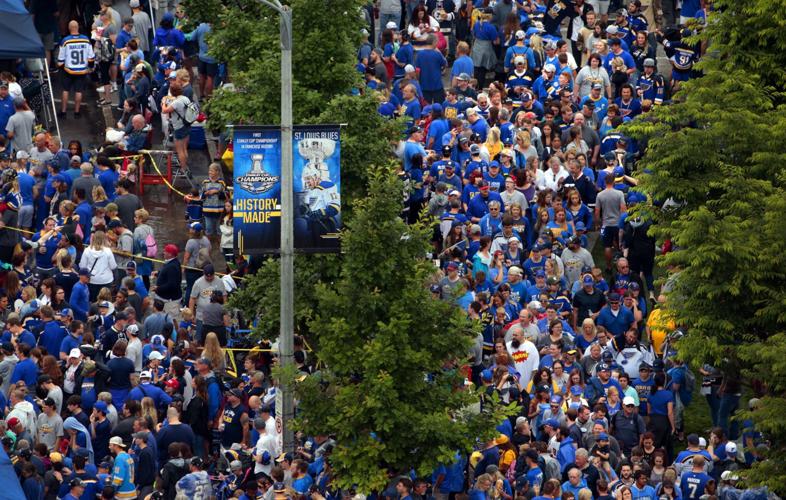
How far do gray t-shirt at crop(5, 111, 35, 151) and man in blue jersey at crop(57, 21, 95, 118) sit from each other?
2.41m

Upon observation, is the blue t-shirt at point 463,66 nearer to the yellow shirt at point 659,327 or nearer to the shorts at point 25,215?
the shorts at point 25,215

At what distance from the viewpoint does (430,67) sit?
3359cm

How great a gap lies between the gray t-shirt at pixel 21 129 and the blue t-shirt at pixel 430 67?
7189 mm

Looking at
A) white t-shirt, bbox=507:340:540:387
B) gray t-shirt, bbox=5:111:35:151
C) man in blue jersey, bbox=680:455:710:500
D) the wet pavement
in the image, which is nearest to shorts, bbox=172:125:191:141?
the wet pavement

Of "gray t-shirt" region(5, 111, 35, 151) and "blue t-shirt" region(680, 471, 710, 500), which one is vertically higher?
"gray t-shirt" region(5, 111, 35, 151)

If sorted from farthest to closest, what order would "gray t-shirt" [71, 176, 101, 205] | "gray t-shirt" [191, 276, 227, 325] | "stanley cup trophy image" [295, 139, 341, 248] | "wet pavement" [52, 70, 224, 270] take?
"wet pavement" [52, 70, 224, 270] < "gray t-shirt" [71, 176, 101, 205] < "gray t-shirt" [191, 276, 227, 325] < "stanley cup trophy image" [295, 139, 341, 248]

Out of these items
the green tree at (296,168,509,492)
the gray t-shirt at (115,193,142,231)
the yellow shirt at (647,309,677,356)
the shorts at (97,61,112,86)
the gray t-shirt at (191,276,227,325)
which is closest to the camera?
the green tree at (296,168,509,492)

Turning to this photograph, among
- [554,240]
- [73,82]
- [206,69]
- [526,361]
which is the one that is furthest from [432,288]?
[73,82]

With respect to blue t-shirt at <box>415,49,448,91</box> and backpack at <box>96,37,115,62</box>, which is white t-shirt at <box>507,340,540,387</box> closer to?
blue t-shirt at <box>415,49,448,91</box>

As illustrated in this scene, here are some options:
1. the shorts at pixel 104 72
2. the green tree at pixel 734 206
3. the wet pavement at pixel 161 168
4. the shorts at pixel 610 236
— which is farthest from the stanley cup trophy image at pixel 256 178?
the shorts at pixel 104 72

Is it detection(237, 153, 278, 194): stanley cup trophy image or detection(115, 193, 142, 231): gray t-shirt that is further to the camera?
detection(115, 193, 142, 231): gray t-shirt

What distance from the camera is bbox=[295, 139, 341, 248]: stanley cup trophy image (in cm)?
2205

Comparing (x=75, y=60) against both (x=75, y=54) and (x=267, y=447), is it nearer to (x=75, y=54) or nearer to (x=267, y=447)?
(x=75, y=54)

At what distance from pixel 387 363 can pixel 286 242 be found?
219 cm
